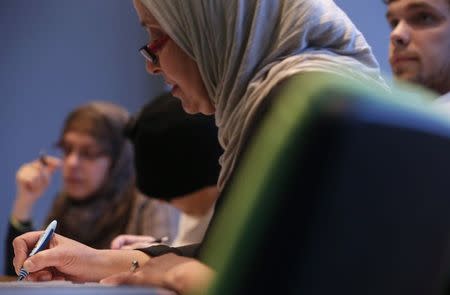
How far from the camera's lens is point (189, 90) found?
4.38 ft

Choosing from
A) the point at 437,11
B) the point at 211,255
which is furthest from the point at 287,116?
the point at 437,11

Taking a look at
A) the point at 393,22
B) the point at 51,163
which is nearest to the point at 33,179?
the point at 51,163

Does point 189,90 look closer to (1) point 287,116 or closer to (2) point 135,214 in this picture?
(1) point 287,116

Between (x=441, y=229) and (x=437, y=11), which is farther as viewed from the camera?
(x=437, y=11)

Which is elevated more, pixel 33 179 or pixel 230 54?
pixel 230 54

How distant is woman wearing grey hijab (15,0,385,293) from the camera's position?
1.09m

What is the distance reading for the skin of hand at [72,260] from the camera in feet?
4.05

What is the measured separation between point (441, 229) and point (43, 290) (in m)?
0.38

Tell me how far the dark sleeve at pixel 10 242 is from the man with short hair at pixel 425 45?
102cm

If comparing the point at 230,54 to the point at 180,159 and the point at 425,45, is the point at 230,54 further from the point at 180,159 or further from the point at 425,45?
the point at 180,159

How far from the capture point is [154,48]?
1.32m

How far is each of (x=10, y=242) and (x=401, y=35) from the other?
126 centimetres

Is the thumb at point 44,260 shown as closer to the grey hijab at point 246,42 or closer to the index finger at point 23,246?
the index finger at point 23,246

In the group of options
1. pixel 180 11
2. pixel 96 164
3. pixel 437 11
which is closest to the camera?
pixel 180 11
